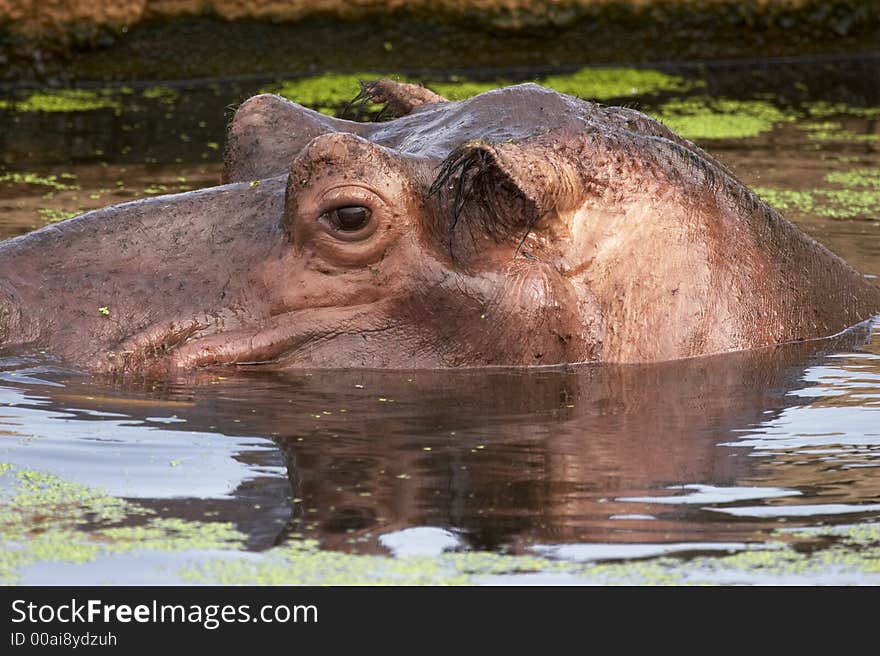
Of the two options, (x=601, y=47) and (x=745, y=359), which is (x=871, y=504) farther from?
(x=601, y=47)

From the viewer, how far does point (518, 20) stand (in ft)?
46.9

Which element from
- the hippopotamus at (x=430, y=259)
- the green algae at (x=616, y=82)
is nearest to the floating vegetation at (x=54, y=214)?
the hippopotamus at (x=430, y=259)

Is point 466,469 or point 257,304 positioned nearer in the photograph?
point 466,469

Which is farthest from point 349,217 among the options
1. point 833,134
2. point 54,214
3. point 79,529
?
point 833,134

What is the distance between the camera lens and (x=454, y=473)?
16.7ft

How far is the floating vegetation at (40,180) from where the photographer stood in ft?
32.4

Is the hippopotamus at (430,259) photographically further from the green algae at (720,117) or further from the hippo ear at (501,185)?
the green algae at (720,117)

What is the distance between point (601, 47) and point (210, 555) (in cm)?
1095

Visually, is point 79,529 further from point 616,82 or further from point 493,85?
point 616,82

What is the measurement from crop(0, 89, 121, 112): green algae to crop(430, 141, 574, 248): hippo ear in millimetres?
7495

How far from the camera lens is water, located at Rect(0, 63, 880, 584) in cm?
435

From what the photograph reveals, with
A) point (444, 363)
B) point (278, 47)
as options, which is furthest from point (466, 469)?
point (278, 47)

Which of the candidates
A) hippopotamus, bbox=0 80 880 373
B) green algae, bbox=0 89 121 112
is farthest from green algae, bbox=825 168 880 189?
green algae, bbox=0 89 121 112
